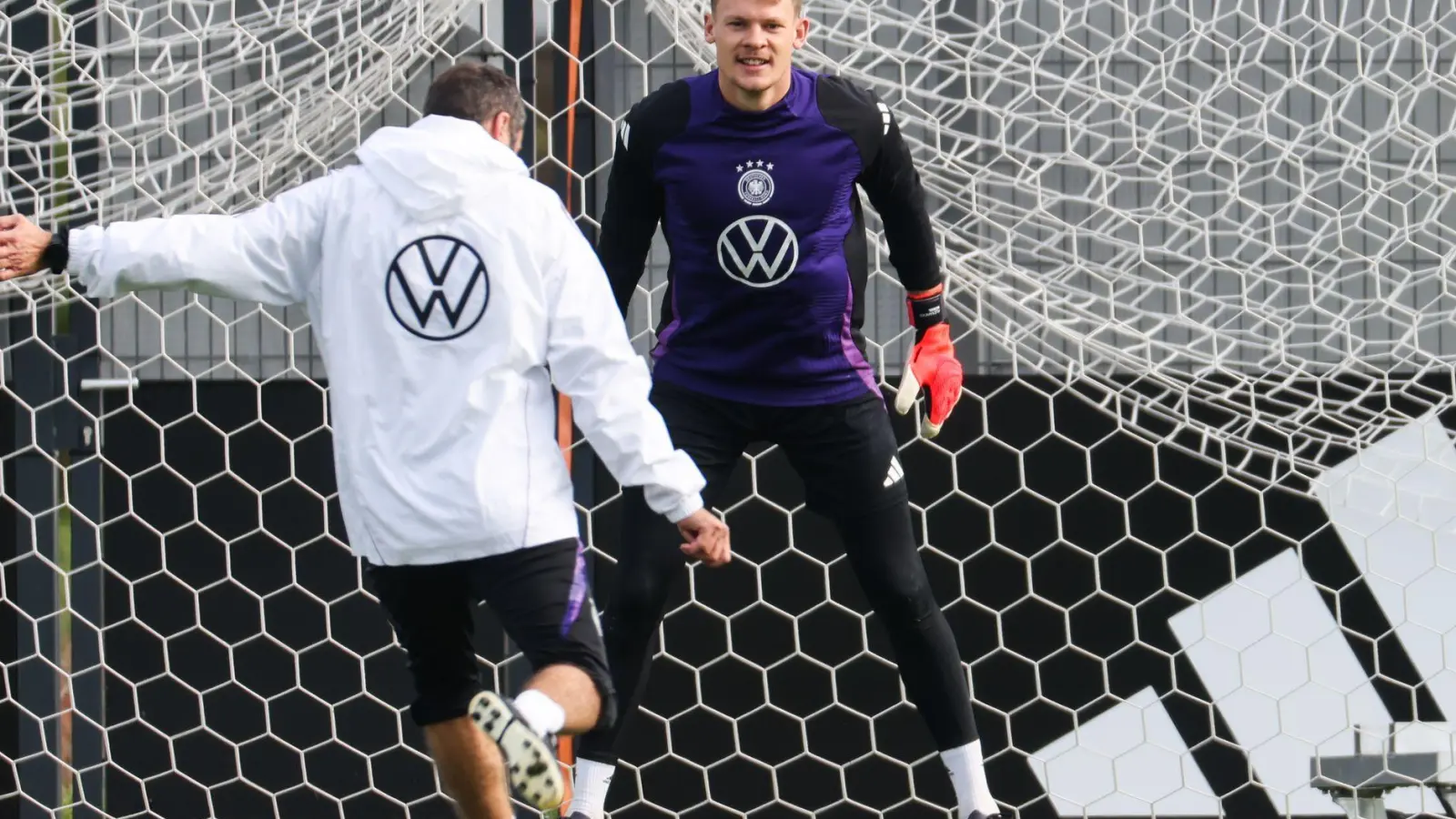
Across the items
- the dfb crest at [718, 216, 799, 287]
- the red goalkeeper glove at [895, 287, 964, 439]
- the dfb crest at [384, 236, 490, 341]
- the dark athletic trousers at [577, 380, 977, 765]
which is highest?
the dfb crest at [384, 236, 490, 341]

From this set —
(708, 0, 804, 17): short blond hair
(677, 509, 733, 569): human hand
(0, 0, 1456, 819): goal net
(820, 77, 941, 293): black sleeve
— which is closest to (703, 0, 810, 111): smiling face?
(708, 0, 804, 17): short blond hair

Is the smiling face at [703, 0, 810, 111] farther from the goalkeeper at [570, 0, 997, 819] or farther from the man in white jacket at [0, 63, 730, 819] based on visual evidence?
the man in white jacket at [0, 63, 730, 819]

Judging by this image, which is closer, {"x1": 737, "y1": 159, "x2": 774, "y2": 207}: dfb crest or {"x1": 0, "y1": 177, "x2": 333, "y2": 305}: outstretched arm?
{"x1": 0, "y1": 177, "x2": 333, "y2": 305}: outstretched arm

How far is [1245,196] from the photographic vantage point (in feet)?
11.8

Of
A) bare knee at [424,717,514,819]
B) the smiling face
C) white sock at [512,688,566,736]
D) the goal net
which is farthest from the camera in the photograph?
the goal net

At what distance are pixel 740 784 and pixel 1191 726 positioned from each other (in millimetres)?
893

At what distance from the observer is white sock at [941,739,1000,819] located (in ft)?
8.22

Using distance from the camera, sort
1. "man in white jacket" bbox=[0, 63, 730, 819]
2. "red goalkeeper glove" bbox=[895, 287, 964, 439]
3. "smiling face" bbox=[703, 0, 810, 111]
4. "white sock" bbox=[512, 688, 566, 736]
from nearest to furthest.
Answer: "white sock" bbox=[512, 688, 566, 736] < "man in white jacket" bbox=[0, 63, 730, 819] < "smiling face" bbox=[703, 0, 810, 111] < "red goalkeeper glove" bbox=[895, 287, 964, 439]

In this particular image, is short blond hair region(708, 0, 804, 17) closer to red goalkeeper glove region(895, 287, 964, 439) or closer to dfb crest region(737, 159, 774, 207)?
dfb crest region(737, 159, 774, 207)

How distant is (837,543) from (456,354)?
1.45 meters

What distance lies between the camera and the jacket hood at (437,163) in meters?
2.15

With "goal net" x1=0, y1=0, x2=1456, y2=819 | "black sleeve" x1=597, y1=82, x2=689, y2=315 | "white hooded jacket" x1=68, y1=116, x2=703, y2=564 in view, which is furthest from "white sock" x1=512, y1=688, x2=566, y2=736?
"goal net" x1=0, y1=0, x2=1456, y2=819

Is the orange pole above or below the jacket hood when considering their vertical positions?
below

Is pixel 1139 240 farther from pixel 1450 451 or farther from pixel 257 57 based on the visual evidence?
pixel 257 57
